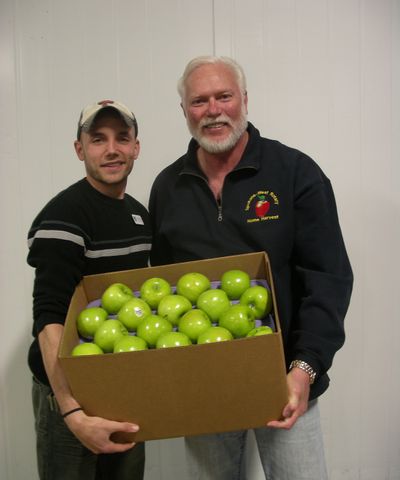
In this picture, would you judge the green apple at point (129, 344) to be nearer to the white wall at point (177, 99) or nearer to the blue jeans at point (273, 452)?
the blue jeans at point (273, 452)

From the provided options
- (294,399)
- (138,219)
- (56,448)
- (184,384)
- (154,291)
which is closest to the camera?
(184,384)

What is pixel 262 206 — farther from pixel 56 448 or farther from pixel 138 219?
→ pixel 56 448

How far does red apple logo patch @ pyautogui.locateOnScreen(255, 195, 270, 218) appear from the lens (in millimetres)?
1266

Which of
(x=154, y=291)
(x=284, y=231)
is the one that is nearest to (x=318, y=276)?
(x=284, y=231)

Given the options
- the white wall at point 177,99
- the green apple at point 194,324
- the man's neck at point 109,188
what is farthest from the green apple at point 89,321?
the white wall at point 177,99

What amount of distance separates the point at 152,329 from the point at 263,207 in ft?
1.80

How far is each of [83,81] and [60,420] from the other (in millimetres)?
1368

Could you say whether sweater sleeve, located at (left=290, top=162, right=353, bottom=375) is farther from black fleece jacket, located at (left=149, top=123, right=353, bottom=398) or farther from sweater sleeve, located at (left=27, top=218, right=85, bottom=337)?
sweater sleeve, located at (left=27, top=218, right=85, bottom=337)

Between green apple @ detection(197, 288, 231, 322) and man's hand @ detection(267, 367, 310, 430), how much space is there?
0.26m

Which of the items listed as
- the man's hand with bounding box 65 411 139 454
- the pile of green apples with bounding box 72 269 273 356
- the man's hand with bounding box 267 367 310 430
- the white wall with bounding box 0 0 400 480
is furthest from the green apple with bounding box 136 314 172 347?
the white wall with bounding box 0 0 400 480

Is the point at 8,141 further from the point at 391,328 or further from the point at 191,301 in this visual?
the point at 391,328

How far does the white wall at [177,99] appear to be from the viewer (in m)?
1.72

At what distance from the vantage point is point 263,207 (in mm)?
1269

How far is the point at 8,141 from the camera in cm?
178
